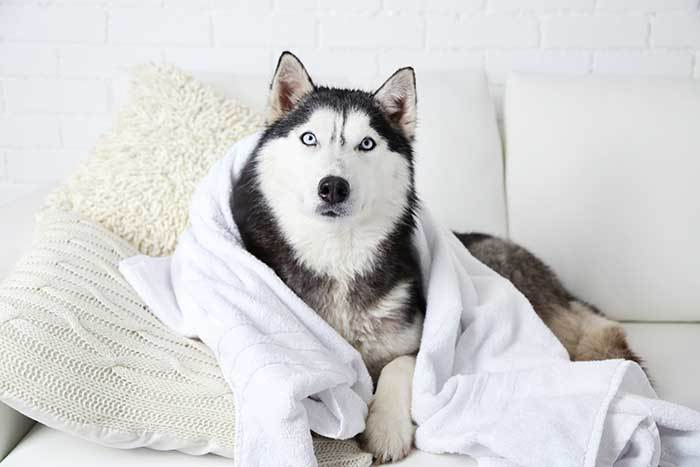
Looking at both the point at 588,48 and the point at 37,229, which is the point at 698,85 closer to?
the point at 588,48

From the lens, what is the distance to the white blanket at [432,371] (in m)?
1.15

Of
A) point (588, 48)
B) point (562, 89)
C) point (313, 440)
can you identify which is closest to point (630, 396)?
point (313, 440)

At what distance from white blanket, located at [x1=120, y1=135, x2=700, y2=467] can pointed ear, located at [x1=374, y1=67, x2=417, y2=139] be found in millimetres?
210

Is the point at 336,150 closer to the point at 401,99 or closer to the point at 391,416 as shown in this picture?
the point at 401,99

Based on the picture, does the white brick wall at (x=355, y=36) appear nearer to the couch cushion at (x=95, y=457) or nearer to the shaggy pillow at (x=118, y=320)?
the shaggy pillow at (x=118, y=320)

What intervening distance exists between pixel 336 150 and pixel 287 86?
0.20 m

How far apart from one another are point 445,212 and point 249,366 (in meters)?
0.93

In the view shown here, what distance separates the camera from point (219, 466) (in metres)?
1.19

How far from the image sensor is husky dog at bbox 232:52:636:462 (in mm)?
1311

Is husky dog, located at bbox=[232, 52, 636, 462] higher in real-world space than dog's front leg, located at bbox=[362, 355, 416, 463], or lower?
higher

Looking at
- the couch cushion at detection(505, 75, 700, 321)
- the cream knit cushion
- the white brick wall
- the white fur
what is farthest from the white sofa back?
the cream knit cushion

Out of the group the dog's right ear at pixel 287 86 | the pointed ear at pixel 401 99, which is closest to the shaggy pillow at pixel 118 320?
the dog's right ear at pixel 287 86

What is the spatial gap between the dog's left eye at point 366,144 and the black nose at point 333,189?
4.8 inches

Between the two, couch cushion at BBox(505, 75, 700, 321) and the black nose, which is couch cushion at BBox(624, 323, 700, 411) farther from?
the black nose
